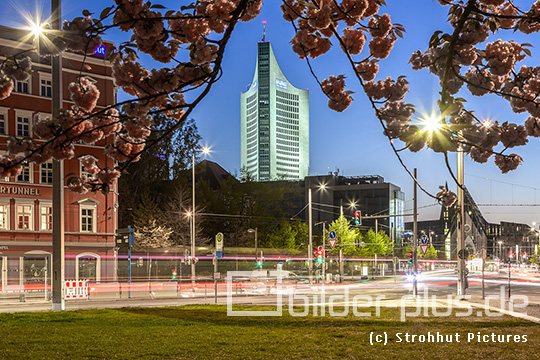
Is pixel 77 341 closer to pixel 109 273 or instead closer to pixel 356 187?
pixel 109 273

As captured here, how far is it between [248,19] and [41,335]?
10278 millimetres

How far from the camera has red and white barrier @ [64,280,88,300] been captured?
28.0 meters

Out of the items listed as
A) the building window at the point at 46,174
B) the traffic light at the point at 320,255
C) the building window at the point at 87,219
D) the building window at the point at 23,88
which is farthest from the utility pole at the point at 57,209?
the traffic light at the point at 320,255

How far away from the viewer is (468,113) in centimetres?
562

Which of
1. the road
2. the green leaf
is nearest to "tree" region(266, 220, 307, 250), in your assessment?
the road

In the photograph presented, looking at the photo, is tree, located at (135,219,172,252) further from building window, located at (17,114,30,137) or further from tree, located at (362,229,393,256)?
tree, located at (362,229,393,256)

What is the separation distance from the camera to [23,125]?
42.2 m

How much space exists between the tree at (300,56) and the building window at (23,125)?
39083mm

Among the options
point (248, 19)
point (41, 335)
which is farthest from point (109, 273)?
point (248, 19)

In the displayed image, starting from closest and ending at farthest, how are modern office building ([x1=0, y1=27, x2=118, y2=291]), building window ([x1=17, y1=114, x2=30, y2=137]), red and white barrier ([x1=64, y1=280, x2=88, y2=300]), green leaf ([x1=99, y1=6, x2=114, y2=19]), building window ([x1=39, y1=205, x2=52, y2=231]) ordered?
green leaf ([x1=99, y1=6, x2=114, y2=19]) → red and white barrier ([x1=64, y1=280, x2=88, y2=300]) → modern office building ([x1=0, y1=27, x2=118, y2=291]) → building window ([x1=17, y1=114, x2=30, y2=137]) → building window ([x1=39, y1=205, x2=52, y2=231])

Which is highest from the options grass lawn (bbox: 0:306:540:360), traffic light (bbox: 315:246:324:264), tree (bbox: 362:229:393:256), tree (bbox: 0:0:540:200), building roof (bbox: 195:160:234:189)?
building roof (bbox: 195:160:234:189)

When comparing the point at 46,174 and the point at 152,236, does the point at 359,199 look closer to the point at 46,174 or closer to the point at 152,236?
the point at 152,236

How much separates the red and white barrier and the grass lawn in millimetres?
10081

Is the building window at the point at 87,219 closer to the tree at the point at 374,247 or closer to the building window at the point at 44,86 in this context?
the building window at the point at 44,86
